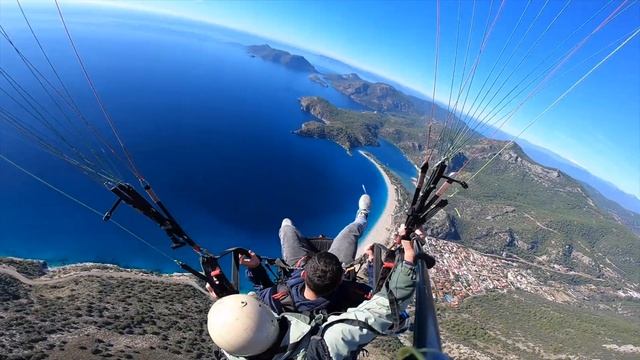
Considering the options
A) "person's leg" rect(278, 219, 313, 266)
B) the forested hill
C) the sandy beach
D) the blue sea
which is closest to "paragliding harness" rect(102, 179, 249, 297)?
"person's leg" rect(278, 219, 313, 266)

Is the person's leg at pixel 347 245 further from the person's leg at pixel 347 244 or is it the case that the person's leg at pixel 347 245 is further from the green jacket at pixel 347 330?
the green jacket at pixel 347 330

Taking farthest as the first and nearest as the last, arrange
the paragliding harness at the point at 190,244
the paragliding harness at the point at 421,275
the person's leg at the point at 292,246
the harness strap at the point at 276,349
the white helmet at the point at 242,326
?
the person's leg at the point at 292,246, the paragliding harness at the point at 190,244, the harness strap at the point at 276,349, the white helmet at the point at 242,326, the paragliding harness at the point at 421,275

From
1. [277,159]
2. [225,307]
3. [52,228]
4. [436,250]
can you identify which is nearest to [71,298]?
[52,228]

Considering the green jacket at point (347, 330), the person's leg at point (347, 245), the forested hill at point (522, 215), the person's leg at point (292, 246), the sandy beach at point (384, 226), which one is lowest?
the sandy beach at point (384, 226)

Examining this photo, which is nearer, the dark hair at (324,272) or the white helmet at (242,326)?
the white helmet at (242,326)

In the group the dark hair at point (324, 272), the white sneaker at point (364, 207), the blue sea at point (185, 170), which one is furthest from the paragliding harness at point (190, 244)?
the blue sea at point (185, 170)

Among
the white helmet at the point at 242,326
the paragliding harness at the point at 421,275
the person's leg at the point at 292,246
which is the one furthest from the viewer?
the person's leg at the point at 292,246

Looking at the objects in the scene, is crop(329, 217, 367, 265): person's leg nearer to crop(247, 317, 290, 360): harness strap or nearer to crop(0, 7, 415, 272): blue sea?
crop(247, 317, 290, 360): harness strap
